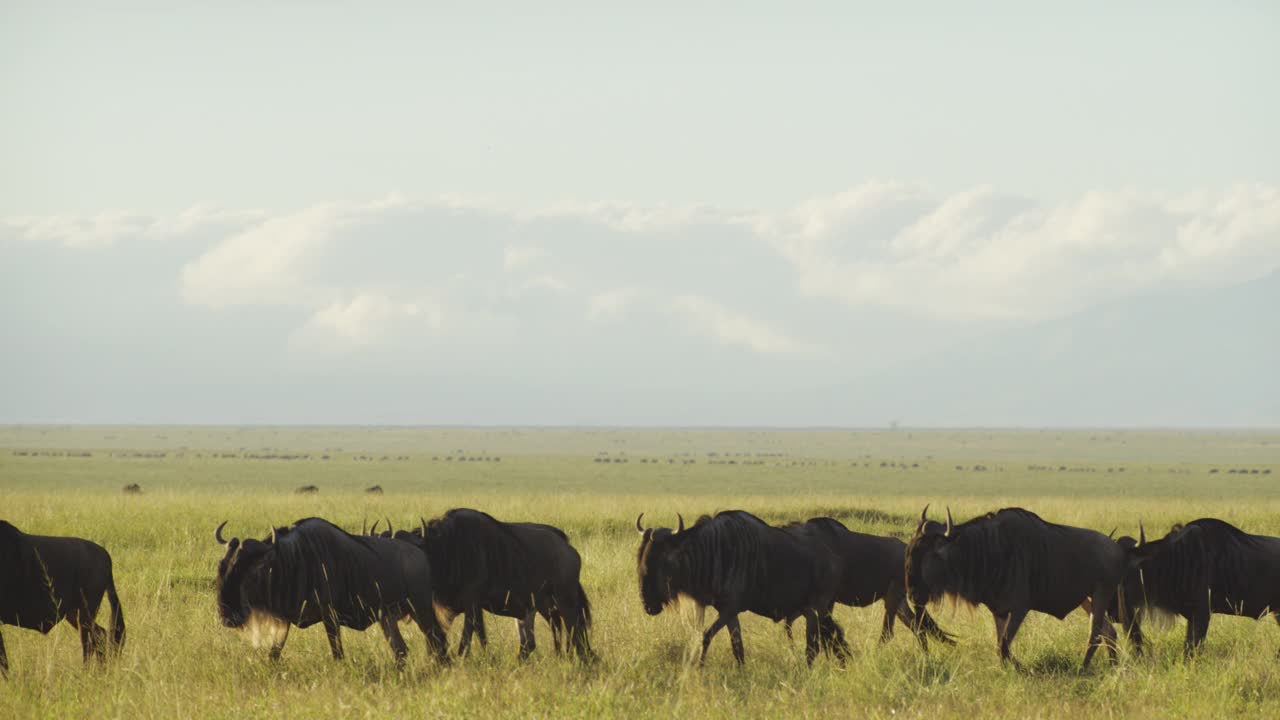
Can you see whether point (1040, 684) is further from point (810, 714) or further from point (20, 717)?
point (20, 717)

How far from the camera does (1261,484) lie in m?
52.4

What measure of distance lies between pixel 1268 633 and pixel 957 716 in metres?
5.29

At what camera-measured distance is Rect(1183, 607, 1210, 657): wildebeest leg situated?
9.40m

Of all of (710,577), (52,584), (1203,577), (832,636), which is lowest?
(832,636)

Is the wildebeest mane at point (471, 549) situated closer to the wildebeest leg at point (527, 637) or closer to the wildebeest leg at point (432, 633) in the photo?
the wildebeest leg at point (432, 633)

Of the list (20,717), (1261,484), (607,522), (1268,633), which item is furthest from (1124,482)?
(20,717)

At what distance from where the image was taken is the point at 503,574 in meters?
9.22

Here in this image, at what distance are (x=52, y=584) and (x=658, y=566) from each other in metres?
4.49

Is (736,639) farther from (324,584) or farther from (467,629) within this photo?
(324,584)

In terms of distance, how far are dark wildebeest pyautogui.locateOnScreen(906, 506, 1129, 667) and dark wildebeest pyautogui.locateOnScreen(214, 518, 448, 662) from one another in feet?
12.9

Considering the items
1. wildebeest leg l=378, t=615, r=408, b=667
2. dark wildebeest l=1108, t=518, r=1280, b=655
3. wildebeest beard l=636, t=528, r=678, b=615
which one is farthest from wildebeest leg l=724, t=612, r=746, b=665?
dark wildebeest l=1108, t=518, r=1280, b=655

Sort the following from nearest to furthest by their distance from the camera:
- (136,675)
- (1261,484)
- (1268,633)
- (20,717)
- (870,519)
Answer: (20,717) < (136,675) < (1268,633) < (870,519) < (1261,484)

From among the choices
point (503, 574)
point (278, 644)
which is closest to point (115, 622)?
point (278, 644)

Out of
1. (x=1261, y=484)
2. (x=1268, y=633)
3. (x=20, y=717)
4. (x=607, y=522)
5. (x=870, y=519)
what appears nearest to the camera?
(x=20, y=717)
